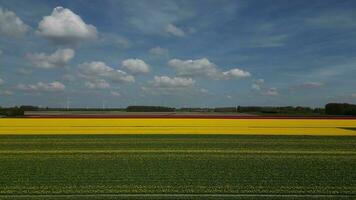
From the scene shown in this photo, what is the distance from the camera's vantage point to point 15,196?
10.9 meters

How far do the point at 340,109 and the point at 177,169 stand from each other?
66377 millimetres

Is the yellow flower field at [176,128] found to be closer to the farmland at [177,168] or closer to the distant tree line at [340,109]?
the farmland at [177,168]

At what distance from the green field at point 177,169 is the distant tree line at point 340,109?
50876 mm

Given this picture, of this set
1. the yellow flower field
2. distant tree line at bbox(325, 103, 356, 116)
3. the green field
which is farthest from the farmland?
distant tree line at bbox(325, 103, 356, 116)

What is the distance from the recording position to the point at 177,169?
14781 millimetres

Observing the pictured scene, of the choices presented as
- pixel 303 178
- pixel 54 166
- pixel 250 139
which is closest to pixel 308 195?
pixel 303 178

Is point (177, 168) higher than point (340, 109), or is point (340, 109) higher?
point (340, 109)

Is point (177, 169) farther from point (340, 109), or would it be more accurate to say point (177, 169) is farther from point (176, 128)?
point (340, 109)

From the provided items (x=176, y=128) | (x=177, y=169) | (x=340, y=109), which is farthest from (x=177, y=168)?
(x=340, y=109)

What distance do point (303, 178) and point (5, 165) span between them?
10.3 meters

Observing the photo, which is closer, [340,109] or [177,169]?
[177,169]

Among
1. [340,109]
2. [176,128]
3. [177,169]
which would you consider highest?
[340,109]

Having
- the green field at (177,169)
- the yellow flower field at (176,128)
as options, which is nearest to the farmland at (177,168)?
the green field at (177,169)

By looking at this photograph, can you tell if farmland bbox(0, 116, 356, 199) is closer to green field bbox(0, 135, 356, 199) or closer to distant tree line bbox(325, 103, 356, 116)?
green field bbox(0, 135, 356, 199)
